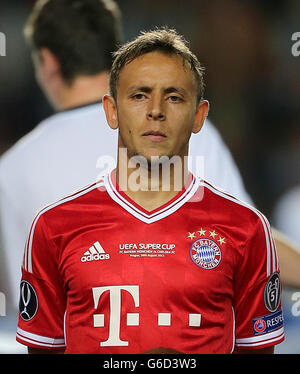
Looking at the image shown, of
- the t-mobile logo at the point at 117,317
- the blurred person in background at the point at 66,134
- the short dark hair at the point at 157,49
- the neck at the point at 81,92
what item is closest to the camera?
the t-mobile logo at the point at 117,317

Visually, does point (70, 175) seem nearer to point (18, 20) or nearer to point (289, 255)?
point (18, 20)

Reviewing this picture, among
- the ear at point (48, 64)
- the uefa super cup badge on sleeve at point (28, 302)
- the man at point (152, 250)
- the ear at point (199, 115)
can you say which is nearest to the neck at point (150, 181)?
the man at point (152, 250)

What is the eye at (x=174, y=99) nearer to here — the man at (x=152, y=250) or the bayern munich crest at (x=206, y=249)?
the man at (x=152, y=250)

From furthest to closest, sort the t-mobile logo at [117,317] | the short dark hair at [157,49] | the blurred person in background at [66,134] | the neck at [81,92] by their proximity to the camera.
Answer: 1. the neck at [81,92]
2. the blurred person in background at [66,134]
3. the short dark hair at [157,49]
4. the t-mobile logo at [117,317]

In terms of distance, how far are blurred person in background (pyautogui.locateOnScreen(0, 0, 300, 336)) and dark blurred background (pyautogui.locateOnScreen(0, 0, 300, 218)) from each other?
0.06m

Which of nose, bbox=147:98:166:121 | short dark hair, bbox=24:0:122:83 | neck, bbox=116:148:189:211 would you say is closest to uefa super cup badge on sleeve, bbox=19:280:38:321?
neck, bbox=116:148:189:211

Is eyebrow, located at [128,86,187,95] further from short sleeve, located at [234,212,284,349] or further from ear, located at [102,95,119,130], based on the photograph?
short sleeve, located at [234,212,284,349]

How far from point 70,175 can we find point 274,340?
1.05 meters

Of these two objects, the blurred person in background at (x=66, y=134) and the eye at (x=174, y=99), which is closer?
the eye at (x=174, y=99)

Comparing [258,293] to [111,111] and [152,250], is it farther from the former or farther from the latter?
[111,111]

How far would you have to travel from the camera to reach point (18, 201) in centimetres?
275

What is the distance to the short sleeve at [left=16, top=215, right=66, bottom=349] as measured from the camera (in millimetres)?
2070

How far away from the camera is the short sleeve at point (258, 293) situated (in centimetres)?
206
